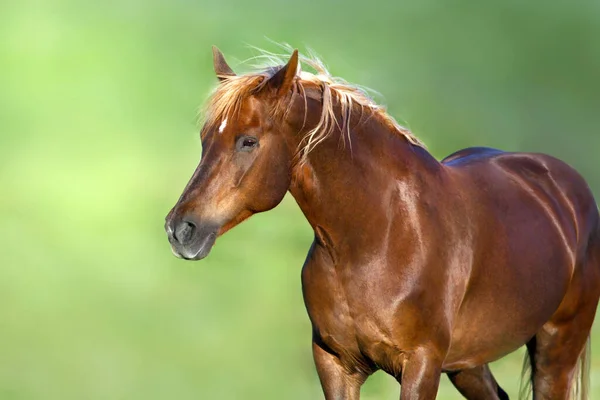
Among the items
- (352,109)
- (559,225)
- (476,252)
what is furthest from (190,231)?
(559,225)

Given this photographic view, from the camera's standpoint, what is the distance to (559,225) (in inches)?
180

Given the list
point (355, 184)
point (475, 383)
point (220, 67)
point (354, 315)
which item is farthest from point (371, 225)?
point (475, 383)

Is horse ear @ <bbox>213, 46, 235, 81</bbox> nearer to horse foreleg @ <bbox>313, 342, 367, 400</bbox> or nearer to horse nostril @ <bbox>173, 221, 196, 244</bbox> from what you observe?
horse nostril @ <bbox>173, 221, 196, 244</bbox>

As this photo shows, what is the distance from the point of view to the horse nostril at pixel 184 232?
3.37m

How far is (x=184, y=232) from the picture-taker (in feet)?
11.1

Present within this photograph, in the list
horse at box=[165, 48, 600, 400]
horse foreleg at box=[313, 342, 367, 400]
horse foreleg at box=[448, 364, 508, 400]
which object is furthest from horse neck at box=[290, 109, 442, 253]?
horse foreleg at box=[448, 364, 508, 400]

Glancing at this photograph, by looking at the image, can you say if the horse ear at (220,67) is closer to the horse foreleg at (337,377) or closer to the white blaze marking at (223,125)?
the white blaze marking at (223,125)

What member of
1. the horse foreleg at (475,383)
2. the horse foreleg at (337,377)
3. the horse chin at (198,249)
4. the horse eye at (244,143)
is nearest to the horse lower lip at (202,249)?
the horse chin at (198,249)

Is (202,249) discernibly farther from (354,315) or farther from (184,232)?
(354,315)

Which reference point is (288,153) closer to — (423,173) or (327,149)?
(327,149)

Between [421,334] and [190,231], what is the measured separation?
966 mm

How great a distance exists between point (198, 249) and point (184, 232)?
0.08 m

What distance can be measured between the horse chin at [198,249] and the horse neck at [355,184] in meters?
0.40

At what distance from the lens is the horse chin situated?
11.1 feet
